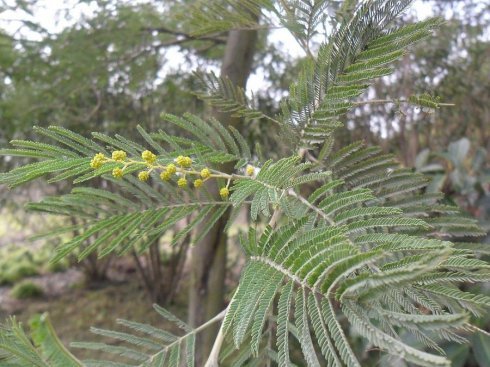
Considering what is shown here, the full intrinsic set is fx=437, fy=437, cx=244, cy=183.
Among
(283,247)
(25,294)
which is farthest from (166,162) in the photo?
(25,294)

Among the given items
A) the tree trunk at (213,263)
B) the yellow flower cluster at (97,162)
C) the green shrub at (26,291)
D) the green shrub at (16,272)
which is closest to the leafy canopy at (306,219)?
the yellow flower cluster at (97,162)

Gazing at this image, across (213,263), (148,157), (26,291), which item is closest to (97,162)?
(148,157)

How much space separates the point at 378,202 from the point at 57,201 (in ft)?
1.97

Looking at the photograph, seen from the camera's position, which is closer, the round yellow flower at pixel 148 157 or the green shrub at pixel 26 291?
the round yellow flower at pixel 148 157

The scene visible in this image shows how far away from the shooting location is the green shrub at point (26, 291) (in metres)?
4.12

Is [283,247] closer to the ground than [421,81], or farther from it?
closer to the ground

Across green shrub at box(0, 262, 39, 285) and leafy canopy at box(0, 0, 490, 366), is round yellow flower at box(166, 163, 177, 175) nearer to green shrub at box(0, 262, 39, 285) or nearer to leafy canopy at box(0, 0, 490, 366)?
leafy canopy at box(0, 0, 490, 366)

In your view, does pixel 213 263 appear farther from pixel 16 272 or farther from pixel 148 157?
pixel 16 272

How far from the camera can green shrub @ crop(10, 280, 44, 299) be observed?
4.12m

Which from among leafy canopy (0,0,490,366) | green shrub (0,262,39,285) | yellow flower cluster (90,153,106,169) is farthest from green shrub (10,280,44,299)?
→ yellow flower cluster (90,153,106,169)

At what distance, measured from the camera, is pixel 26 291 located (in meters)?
4.15

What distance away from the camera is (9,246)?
17.3 ft

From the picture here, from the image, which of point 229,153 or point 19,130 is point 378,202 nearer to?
point 229,153

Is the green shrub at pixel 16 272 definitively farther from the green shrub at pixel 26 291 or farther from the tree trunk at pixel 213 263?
the tree trunk at pixel 213 263
